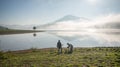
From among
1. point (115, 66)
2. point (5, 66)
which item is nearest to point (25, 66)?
point (5, 66)

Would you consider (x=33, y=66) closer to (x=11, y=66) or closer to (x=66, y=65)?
(x=11, y=66)

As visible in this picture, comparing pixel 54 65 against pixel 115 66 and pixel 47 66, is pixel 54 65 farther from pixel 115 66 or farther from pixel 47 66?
pixel 115 66

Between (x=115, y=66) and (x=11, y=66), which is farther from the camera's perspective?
(x=11, y=66)

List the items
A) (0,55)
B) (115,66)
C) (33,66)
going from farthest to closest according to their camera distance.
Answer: (0,55)
(33,66)
(115,66)

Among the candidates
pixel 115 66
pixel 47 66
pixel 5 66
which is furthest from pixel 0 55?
pixel 115 66

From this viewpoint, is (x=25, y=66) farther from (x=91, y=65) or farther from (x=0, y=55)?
(x=0, y=55)

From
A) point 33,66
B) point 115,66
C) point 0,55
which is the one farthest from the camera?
point 0,55

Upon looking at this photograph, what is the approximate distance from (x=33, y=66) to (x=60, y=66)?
3.36 m

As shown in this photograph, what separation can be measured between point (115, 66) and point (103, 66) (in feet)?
4.36

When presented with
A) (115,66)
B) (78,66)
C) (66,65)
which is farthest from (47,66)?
(115,66)

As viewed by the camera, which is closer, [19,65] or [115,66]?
[115,66]

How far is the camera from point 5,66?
19.9m

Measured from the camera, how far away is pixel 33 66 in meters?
19.3

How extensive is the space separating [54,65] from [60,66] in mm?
987
